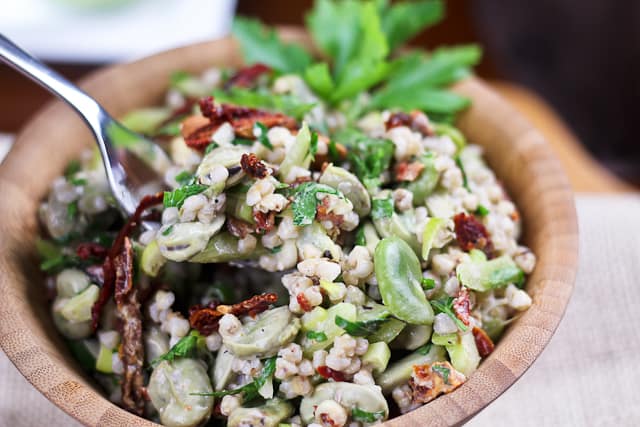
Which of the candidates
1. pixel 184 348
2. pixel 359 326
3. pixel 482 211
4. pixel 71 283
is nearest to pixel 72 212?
pixel 71 283

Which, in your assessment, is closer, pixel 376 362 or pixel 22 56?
pixel 376 362

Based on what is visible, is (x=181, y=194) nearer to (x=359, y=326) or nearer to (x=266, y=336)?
(x=266, y=336)

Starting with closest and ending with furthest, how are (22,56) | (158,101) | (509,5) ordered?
(22,56)
(158,101)
(509,5)

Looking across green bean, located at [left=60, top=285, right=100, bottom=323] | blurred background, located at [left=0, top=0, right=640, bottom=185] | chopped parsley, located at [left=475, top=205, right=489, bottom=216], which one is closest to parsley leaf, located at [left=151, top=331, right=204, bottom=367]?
green bean, located at [left=60, top=285, right=100, bottom=323]

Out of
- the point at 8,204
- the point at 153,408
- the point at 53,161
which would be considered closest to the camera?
the point at 153,408

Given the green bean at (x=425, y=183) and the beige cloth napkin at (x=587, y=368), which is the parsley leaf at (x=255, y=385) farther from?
the beige cloth napkin at (x=587, y=368)

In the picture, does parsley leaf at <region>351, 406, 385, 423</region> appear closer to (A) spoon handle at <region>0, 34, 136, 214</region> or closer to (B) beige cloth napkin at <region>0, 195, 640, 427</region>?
(B) beige cloth napkin at <region>0, 195, 640, 427</region>

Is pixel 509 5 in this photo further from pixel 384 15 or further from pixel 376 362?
pixel 376 362

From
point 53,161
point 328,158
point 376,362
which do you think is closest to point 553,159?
point 328,158
